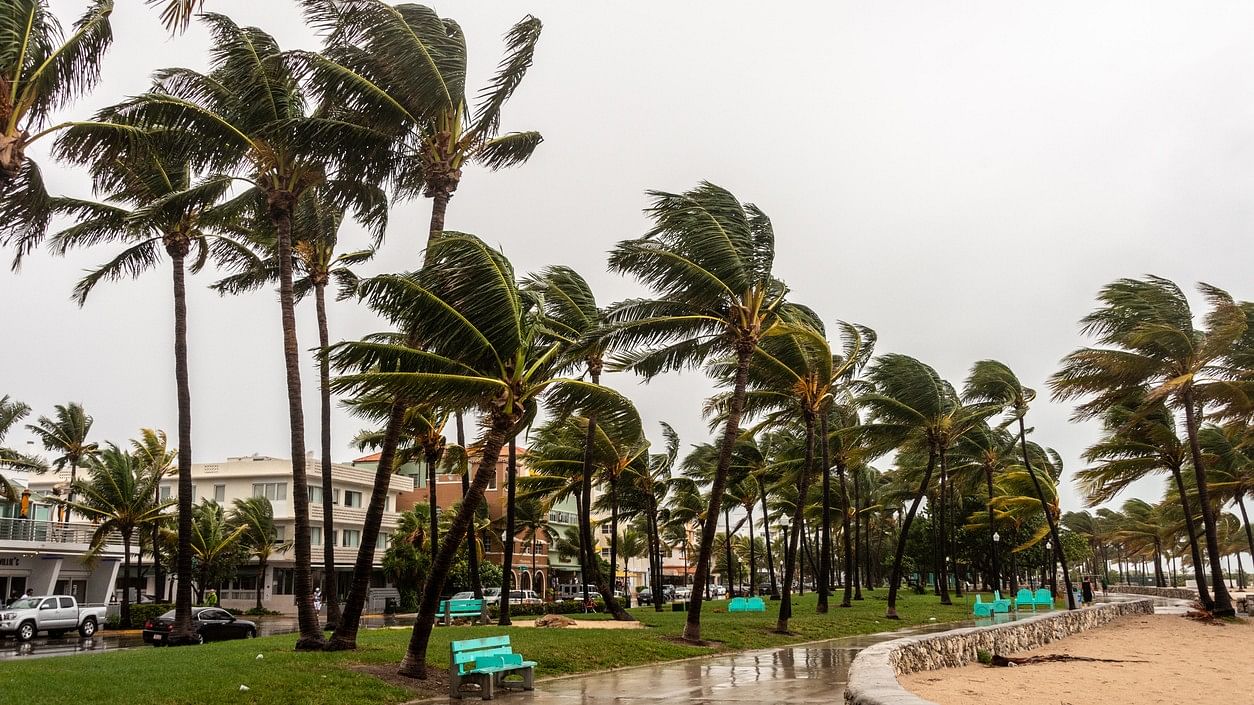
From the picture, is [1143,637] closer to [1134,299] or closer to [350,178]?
[1134,299]

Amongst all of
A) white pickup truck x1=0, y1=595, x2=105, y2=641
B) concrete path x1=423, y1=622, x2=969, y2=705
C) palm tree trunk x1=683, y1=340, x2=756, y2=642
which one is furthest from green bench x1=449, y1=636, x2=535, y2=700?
white pickup truck x1=0, y1=595, x2=105, y2=641

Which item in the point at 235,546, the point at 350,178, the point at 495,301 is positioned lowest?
the point at 235,546

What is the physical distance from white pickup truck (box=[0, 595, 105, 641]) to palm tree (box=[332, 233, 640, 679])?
73.1 ft

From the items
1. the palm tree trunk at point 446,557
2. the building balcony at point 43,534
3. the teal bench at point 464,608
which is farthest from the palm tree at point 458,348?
the building balcony at point 43,534

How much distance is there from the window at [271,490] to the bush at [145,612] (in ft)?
49.9

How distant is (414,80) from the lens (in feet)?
51.0

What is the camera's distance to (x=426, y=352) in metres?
14.5

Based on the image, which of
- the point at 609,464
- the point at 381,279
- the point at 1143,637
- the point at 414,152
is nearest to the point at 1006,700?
the point at 381,279

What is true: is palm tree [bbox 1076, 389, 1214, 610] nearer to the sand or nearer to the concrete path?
the sand

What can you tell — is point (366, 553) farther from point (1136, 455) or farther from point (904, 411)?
point (1136, 455)

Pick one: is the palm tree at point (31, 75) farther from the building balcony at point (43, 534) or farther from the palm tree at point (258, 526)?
the palm tree at point (258, 526)

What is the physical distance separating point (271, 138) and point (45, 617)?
23.0 meters

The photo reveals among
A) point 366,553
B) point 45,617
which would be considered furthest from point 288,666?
point 45,617

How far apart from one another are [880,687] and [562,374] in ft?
33.9
